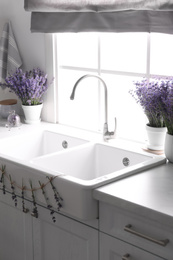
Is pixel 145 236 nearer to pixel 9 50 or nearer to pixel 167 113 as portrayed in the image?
pixel 167 113

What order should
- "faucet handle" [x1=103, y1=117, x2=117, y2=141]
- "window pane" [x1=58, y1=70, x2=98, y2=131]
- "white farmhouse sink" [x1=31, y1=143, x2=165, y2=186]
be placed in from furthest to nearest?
1. "window pane" [x1=58, y1=70, x2=98, y2=131]
2. "faucet handle" [x1=103, y1=117, x2=117, y2=141]
3. "white farmhouse sink" [x1=31, y1=143, x2=165, y2=186]

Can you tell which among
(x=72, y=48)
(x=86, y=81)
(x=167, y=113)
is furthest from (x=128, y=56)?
(x=167, y=113)

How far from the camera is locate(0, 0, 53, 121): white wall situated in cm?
302

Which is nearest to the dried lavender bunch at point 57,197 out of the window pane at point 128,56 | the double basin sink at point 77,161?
the double basin sink at point 77,161

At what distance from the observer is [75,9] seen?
2.50m

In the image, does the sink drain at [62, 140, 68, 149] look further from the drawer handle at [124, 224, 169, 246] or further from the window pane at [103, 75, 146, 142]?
the drawer handle at [124, 224, 169, 246]

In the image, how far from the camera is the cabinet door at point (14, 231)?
7.68 feet

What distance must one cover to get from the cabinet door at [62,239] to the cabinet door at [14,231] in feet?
0.22

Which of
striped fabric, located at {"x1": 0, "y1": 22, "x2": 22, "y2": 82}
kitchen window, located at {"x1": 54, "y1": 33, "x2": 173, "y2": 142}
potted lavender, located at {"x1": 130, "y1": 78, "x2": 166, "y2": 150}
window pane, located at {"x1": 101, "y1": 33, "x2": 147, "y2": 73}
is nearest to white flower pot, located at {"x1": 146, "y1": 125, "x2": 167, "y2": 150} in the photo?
potted lavender, located at {"x1": 130, "y1": 78, "x2": 166, "y2": 150}

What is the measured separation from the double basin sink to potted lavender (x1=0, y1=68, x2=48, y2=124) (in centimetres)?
21

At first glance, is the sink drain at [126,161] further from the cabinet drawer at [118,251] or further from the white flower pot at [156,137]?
the cabinet drawer at [118,251]

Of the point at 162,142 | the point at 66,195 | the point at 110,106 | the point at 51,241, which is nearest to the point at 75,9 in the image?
the point at 110,106

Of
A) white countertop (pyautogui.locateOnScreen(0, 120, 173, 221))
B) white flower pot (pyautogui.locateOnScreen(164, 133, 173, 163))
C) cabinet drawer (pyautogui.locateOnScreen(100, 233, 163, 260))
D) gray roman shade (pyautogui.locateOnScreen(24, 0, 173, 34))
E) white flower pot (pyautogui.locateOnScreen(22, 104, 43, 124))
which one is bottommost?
cabinet drawer (pyautogui.locateOnScreen(100, 233, 163, 260))

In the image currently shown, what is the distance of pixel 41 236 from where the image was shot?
2.25 metres
